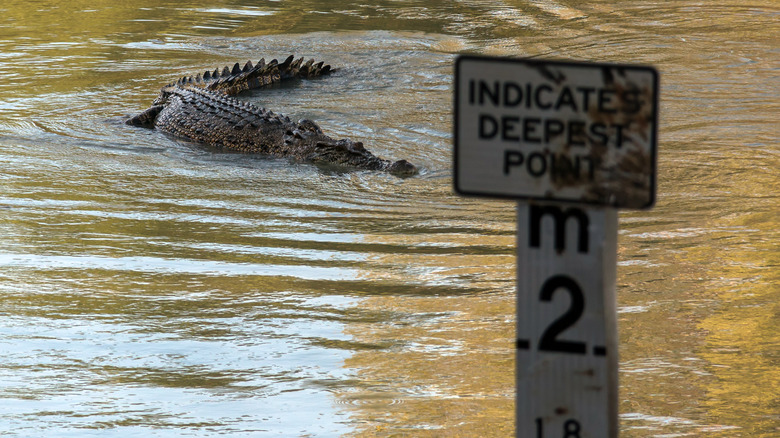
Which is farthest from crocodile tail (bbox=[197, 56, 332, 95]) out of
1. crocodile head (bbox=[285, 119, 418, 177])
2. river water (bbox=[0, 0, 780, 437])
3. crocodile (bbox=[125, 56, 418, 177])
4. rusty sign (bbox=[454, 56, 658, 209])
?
rusty sign (bbox=[454, 56, 658, 209])

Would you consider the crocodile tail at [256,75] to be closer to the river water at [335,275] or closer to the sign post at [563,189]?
the river water at [335,275]

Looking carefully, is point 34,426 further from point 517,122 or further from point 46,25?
point 46,25

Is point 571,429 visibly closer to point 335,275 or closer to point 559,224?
point 559,224

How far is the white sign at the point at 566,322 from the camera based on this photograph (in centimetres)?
161

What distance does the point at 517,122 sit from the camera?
1.64m

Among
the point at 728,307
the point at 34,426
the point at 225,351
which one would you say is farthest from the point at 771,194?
the point at 34,426

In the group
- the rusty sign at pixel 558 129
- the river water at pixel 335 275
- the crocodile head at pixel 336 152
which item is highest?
the rusty sign at pixel 558 129

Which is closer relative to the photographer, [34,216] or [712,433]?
[712,433]

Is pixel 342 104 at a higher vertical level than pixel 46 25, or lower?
lower

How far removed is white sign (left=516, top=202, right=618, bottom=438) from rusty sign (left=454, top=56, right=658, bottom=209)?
0.05 m

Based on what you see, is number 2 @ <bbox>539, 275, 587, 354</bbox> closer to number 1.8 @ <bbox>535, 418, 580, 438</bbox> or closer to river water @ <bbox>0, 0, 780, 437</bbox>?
number 1.8 @ <bbox>535, 418, 580, 438</bbox>

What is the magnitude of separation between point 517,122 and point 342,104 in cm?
904

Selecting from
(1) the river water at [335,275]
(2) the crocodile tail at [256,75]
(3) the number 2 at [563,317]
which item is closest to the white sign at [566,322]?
(3) the number 2 at [563,317]

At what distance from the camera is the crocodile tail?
36.9 ft
